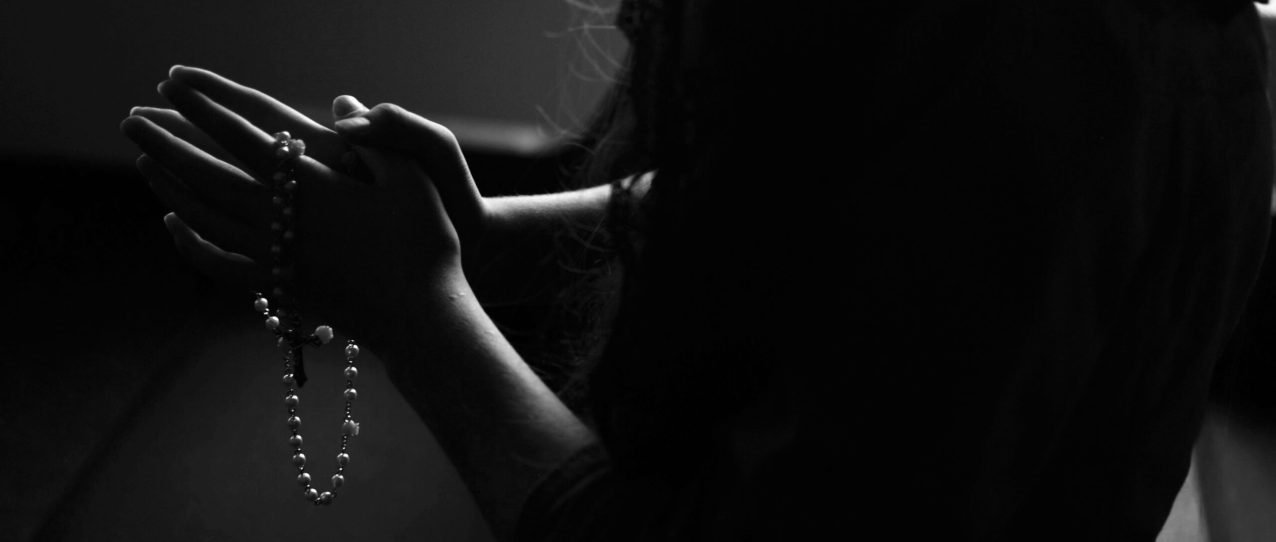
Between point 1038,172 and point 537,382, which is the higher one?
point 1038,172

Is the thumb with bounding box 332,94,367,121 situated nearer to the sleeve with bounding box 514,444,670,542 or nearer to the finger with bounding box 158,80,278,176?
the finger with bounding box 158,80,278,176

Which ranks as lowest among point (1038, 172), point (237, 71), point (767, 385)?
point (237, 71)

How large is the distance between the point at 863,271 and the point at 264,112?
39 centimetres

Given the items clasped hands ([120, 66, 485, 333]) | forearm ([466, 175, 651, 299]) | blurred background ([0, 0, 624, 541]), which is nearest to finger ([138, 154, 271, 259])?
clasped hands ([120, 66, 485, 333])

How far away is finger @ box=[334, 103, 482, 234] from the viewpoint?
21.4 inches

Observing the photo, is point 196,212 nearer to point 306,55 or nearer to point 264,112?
point 264,112

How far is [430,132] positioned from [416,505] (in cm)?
47

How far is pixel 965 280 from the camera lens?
1.27 ft

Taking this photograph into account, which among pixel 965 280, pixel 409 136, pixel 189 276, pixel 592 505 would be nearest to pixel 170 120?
pixel 409 136

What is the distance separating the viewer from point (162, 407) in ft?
3.34

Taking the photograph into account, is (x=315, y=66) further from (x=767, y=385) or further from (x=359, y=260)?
(x=767, y=385)

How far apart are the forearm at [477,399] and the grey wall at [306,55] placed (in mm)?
891

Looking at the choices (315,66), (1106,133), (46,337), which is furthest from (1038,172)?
(315,66)

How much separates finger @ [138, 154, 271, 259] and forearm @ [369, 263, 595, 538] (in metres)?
0.10
